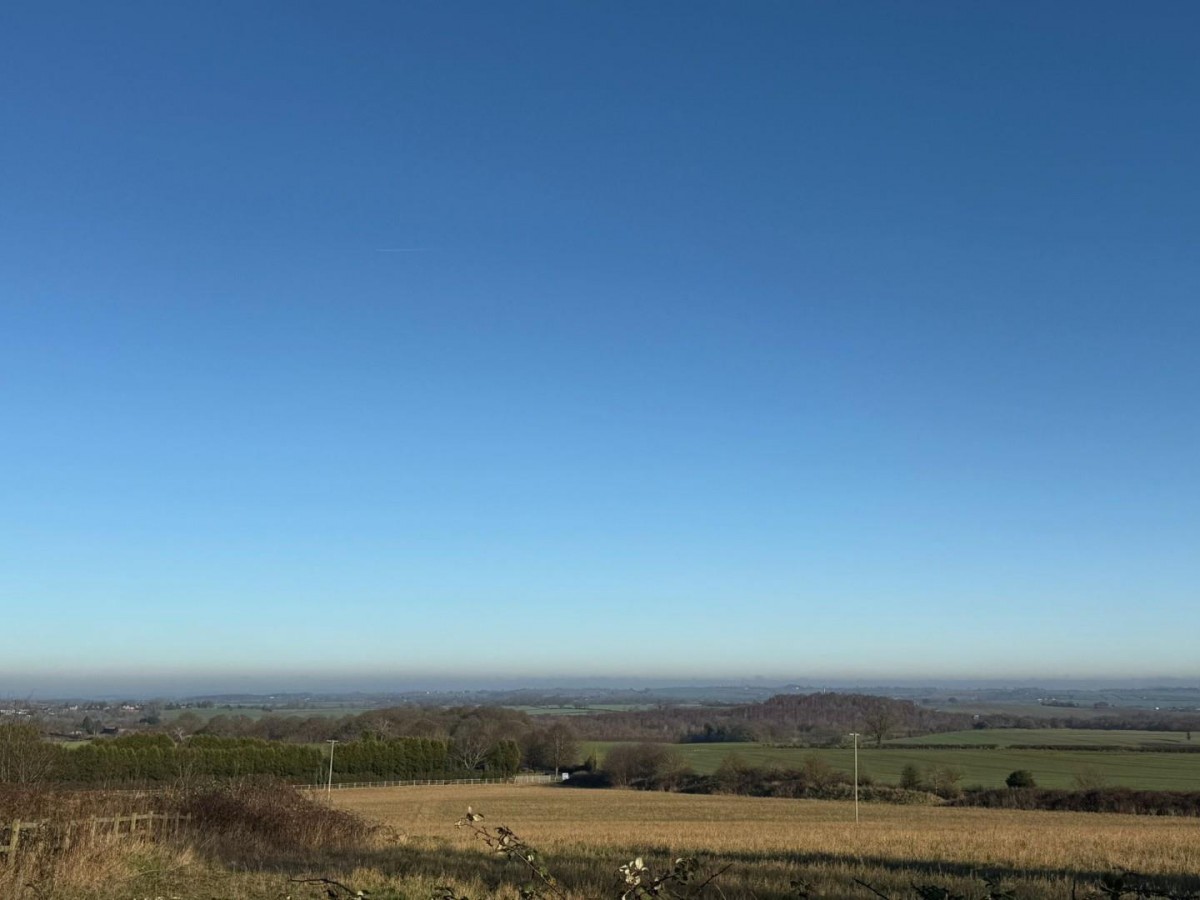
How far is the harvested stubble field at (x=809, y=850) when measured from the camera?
38.5 feet

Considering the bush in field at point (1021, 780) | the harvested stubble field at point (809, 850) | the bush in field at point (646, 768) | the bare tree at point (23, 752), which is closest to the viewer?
the harvested stubble field at point (809, 850)

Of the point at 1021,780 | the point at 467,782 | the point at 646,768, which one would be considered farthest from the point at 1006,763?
the point at 467,782

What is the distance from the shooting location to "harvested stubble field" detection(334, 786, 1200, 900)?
11750 millimetres

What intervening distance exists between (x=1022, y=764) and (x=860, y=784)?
85.1ft

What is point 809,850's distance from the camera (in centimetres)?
2245

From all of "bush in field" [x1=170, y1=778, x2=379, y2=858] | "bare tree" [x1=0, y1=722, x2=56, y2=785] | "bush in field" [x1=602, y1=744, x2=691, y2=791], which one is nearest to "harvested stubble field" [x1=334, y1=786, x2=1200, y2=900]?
"bush in field" [x1=170, y1=778, x2=379, y2=858]

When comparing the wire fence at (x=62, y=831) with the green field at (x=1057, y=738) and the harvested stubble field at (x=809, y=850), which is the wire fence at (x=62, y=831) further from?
the green field at (x=1057, y=738)

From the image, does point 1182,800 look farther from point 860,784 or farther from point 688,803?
point 688,803

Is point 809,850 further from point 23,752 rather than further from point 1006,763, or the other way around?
point 1006,763

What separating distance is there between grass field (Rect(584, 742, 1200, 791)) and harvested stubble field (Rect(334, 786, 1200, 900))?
838 inches

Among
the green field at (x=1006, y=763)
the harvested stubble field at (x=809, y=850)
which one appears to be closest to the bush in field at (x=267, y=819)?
the harvested stubble field at (x=809, y=850)

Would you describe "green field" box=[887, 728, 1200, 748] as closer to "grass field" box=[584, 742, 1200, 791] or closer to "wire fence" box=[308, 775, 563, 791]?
"grass field" box=[584, 742, 1200, 791]

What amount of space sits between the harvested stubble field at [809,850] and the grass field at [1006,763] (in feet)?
69.8

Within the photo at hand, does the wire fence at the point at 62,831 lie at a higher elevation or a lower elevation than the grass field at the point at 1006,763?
higher
